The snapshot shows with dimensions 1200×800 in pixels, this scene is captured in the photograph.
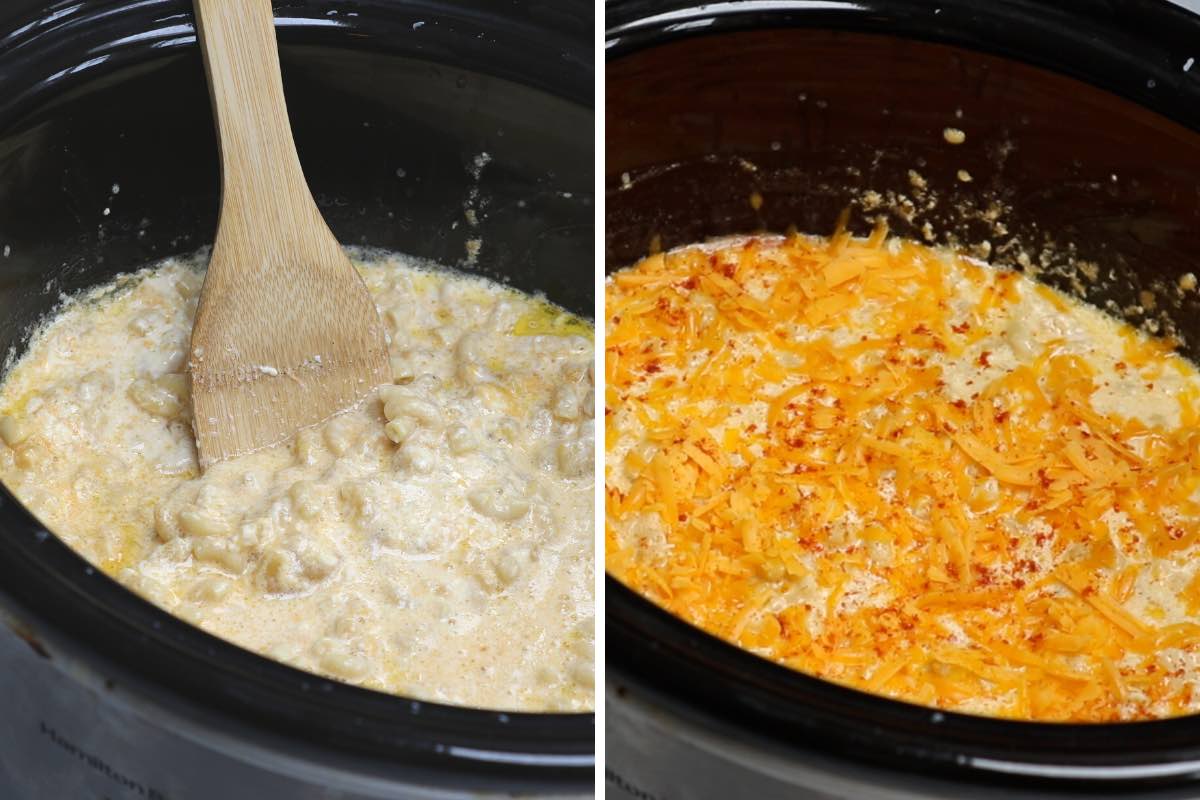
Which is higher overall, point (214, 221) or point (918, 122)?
point (918, 122)

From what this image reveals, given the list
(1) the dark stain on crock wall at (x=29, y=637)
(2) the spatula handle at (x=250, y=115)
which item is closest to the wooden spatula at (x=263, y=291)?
(2) the spatula handle at (x=250, y=115)

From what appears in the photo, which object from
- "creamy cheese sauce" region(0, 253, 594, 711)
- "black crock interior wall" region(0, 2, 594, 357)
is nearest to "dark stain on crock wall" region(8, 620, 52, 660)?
"creamy cheese sauce" region(0, 253, 594, 711)

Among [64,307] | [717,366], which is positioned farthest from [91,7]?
[717,366]

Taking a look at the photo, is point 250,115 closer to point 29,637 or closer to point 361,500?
point 361,500

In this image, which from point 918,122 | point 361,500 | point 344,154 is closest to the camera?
point 361,500

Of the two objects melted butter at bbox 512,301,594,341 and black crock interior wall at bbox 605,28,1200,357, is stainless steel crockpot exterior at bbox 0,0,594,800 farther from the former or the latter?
black crock interior wall at bbox 605,28,1200,357

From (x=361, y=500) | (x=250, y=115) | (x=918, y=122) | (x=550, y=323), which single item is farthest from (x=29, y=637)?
(x=918, y=122)
